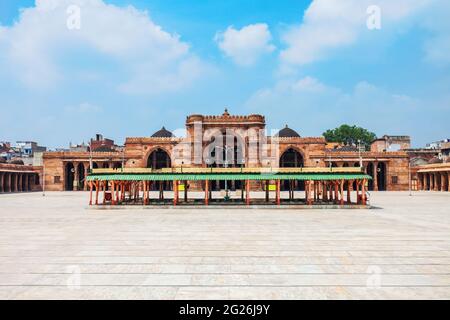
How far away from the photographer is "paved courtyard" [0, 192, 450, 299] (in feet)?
29.4

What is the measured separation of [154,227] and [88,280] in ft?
32.2

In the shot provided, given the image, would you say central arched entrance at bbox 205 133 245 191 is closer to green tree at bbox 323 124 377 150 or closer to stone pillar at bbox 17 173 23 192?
stone pillar at bbox 17 173 23 192

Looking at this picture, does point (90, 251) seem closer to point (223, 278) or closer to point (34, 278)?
point (34, 278)

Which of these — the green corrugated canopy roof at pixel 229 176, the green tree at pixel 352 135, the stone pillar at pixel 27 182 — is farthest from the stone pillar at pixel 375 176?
the stone pillar at pixel 27 182

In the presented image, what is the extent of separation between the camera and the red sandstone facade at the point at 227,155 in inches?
2462

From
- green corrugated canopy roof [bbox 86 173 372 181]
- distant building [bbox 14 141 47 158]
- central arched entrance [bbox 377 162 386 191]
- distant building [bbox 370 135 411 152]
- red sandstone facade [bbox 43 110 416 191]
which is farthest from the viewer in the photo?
distant building [bbox 14 141 47 158]

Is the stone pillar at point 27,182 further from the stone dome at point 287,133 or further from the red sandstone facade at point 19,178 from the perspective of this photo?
the stone dome at point 287,133

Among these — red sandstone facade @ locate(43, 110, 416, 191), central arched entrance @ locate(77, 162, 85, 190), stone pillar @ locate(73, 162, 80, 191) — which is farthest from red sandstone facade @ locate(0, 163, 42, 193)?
stone pillar @ locate(73, 162, 80, 191)

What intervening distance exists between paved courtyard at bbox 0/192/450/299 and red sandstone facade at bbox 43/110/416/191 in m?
42.5

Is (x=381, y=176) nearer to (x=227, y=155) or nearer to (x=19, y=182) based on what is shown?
(x=227, y=155)

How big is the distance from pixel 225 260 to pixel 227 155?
5200 cm

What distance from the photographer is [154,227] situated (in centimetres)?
1961

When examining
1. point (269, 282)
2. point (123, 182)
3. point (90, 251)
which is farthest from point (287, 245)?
point (123, 182)

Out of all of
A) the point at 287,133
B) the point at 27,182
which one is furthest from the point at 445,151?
the point at 27,182
